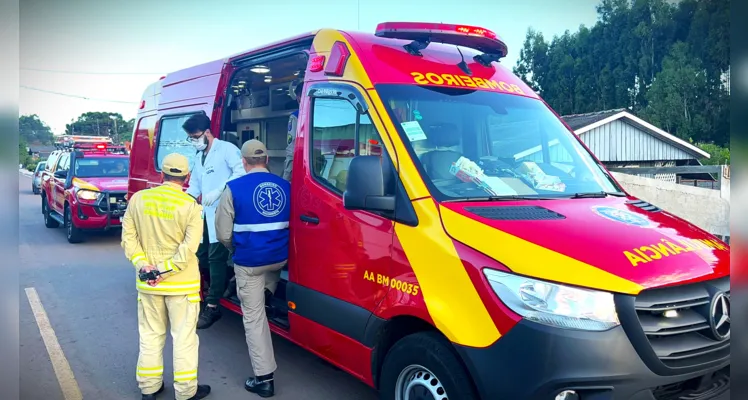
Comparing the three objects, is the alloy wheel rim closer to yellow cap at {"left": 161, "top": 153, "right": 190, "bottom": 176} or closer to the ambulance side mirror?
the ambulance side mirror

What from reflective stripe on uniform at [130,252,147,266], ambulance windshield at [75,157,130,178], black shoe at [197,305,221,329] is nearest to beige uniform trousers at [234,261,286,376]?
reflective stripe on uniform at [130,252,147,266]

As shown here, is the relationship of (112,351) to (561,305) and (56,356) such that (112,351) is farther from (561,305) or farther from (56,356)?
(561,305)

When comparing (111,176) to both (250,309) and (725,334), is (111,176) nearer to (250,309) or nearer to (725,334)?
(250,309)

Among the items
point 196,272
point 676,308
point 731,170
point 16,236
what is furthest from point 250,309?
point 731,170

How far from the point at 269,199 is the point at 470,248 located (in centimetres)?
189

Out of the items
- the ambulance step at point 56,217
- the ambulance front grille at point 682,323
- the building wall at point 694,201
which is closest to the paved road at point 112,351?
the ambulance front grille at point 682,323

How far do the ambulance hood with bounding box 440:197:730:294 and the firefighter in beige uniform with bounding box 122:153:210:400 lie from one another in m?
2.04

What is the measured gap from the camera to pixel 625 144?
19.7m

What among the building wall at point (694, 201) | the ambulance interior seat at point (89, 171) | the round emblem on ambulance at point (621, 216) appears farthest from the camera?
the ambulance interior seat at point (89, 171)

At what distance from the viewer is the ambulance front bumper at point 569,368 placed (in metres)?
2.48

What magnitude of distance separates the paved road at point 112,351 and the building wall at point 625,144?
16129mm

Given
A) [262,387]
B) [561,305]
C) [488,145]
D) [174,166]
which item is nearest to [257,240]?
[174,166]

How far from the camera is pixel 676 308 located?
264 cm

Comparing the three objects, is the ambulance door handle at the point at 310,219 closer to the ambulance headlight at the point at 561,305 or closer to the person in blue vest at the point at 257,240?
the person in blue vest at the point at 257,240
